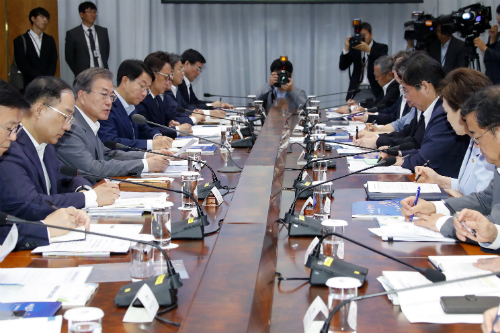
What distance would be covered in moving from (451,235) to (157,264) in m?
0.89

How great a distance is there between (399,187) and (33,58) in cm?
483

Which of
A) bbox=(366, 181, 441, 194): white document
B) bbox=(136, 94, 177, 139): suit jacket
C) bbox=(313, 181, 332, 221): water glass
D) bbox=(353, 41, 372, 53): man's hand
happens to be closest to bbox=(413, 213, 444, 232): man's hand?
bbox=(313, 181, 332, 221): water glass

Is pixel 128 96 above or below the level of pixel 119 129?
above

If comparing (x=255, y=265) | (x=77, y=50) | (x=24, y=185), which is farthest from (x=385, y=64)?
(x=255, y=265)

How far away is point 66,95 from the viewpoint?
7.50 feet

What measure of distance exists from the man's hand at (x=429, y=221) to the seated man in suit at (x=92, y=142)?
4.36ft

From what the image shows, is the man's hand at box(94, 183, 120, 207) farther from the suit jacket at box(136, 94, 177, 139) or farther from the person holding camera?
the person holding camera

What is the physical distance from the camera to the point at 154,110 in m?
4.35

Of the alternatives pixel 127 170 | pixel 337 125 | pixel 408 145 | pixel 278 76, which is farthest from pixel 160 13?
pixel 408 145

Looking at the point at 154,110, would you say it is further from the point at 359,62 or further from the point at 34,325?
the point at 34,325

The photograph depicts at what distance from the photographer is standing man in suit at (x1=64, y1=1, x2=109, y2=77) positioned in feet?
21.7

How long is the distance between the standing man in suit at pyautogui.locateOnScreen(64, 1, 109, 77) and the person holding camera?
2.03m

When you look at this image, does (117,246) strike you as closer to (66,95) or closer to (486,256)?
(66,95)

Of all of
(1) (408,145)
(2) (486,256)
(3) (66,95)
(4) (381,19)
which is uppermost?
(4) (381,19)
